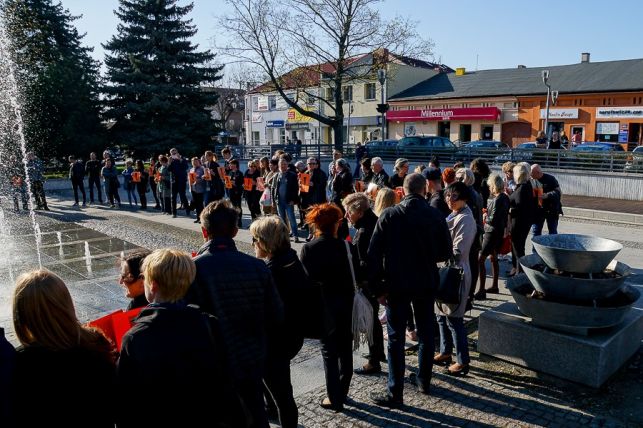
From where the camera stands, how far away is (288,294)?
144 inches

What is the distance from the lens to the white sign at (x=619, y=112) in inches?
1410

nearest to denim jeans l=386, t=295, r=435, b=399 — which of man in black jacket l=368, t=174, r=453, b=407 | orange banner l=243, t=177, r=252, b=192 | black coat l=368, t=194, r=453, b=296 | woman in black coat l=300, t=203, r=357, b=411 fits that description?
man in black jacket l=368, t=174, r=453, b=407

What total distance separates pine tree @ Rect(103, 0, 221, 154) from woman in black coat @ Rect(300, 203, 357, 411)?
27917 mm

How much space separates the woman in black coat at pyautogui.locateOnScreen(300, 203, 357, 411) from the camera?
4160mm

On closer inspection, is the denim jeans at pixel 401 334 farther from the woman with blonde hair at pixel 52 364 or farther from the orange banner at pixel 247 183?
the orange banner at pixel 247 183

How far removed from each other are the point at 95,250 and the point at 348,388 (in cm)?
842

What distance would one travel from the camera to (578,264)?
475 centimetres

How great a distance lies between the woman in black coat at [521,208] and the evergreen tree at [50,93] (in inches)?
1006

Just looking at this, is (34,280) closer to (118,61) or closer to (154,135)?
(154,135)

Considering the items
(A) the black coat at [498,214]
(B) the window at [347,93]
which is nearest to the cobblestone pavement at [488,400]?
(A) the black coat at [498,214]

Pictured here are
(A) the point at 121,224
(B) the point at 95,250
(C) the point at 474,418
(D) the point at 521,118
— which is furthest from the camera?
(D) the point at 521,118

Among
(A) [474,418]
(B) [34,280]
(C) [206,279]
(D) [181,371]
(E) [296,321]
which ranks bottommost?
(A) [474,418]

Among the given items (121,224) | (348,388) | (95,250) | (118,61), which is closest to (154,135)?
(118,61)

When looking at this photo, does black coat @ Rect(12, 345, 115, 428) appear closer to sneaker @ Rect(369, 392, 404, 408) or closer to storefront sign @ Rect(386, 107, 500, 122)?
sneaker @ Rect(369, 392, 404, 408)
